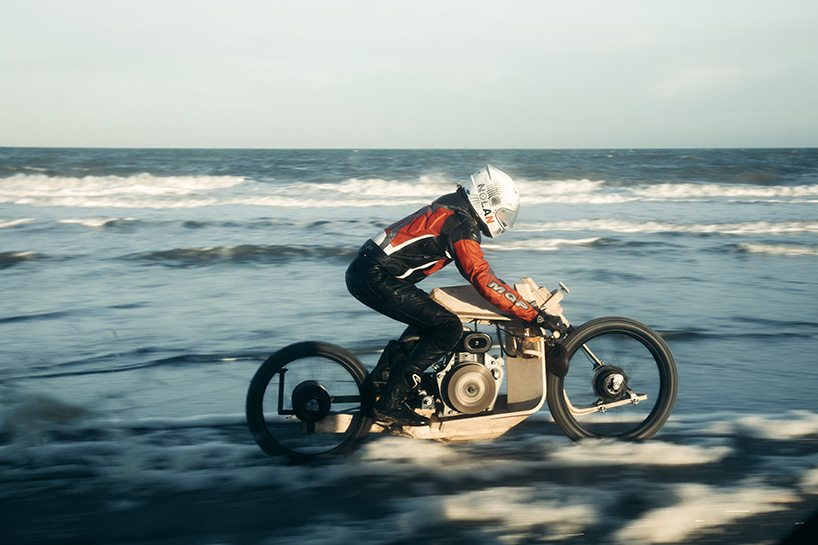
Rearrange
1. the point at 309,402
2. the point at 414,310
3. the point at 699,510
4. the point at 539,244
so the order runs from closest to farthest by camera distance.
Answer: the point at 699,510, the point at 414,310, the point at 309,402, the point at 539,244

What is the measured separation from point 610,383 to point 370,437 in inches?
60.4

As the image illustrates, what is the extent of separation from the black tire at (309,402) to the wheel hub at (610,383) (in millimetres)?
1407

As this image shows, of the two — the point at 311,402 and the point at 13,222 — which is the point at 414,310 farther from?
the point at 13,222

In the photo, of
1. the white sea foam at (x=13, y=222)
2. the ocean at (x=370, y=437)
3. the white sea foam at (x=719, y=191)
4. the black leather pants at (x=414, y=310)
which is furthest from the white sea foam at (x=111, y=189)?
the black leather pants at (x=414, y=310)

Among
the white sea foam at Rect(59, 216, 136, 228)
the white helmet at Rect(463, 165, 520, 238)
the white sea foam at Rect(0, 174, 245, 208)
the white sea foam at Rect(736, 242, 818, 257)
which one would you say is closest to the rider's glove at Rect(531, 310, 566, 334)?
the white helmet at Rect(463, 165, 520, 238)

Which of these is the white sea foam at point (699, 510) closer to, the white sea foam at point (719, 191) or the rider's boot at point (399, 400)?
the rider's boot at point (399, 400)

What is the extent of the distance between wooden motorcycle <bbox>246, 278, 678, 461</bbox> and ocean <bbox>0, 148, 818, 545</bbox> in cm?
18

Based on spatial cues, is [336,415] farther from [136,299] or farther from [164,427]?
[136,299]

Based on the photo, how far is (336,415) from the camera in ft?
13.6

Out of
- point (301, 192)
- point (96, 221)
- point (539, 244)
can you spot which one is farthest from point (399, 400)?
point (301, 192)

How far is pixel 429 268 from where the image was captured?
410 centimetres

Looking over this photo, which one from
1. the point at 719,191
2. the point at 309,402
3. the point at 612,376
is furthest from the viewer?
the point at 719,191

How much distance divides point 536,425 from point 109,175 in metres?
36.6

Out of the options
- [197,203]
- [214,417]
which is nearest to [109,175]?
[197,203]
